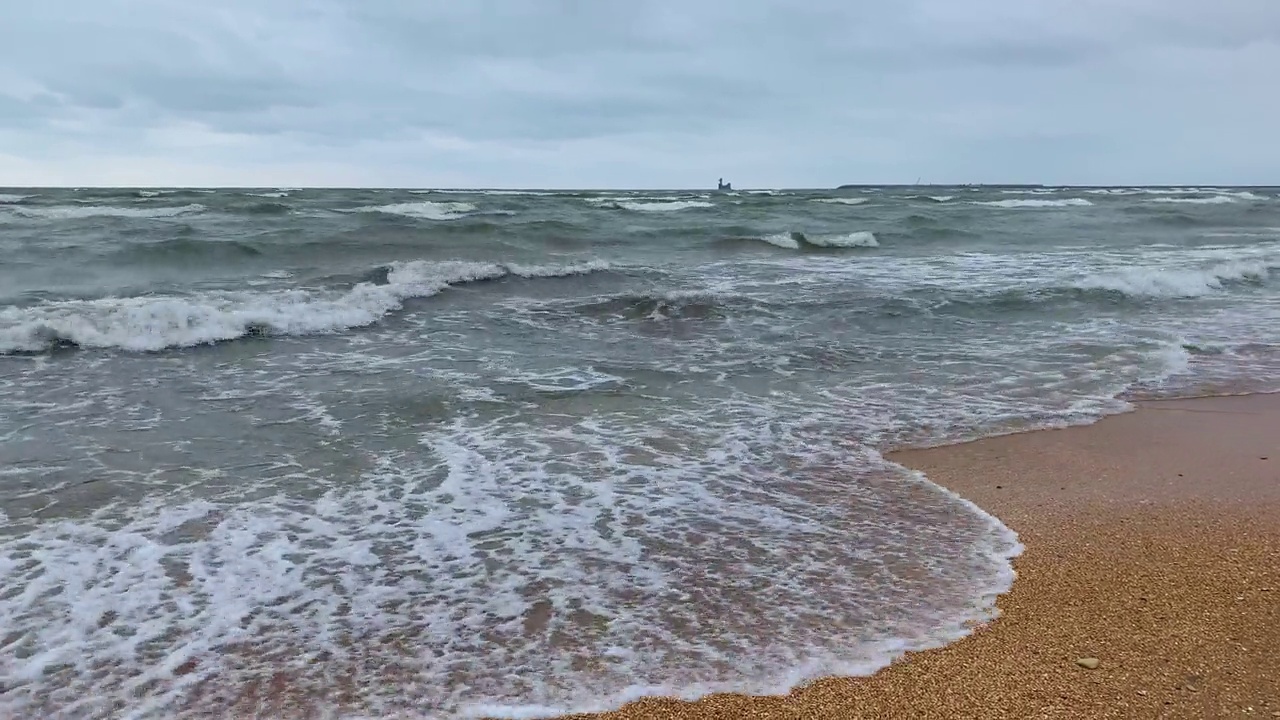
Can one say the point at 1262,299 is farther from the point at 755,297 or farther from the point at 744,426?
the point at 744,426

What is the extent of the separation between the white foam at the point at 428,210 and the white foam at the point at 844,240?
33.9ft

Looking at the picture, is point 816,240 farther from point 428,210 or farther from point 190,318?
point 190,318

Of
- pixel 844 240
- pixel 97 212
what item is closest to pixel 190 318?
pixel 844 240

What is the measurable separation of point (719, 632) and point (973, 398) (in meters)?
4.21

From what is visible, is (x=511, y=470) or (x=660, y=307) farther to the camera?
(x=660, y=307)

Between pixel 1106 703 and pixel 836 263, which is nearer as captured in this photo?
pixel 1106 703

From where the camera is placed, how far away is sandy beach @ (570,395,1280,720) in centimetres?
265

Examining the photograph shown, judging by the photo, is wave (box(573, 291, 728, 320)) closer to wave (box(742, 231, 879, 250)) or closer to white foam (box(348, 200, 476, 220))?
wave (box(742, 231, 879, 250))

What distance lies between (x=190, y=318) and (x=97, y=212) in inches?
755

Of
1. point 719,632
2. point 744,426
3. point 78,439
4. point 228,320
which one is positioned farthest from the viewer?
point 228,320

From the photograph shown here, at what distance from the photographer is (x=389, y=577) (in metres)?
3.56

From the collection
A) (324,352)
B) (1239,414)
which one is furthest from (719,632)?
(324,352)

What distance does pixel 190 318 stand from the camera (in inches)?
360

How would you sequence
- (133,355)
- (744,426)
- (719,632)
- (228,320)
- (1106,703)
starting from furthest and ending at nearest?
(228,320) → (133,355) → (744,426) → (719,632) → (1106,703)
